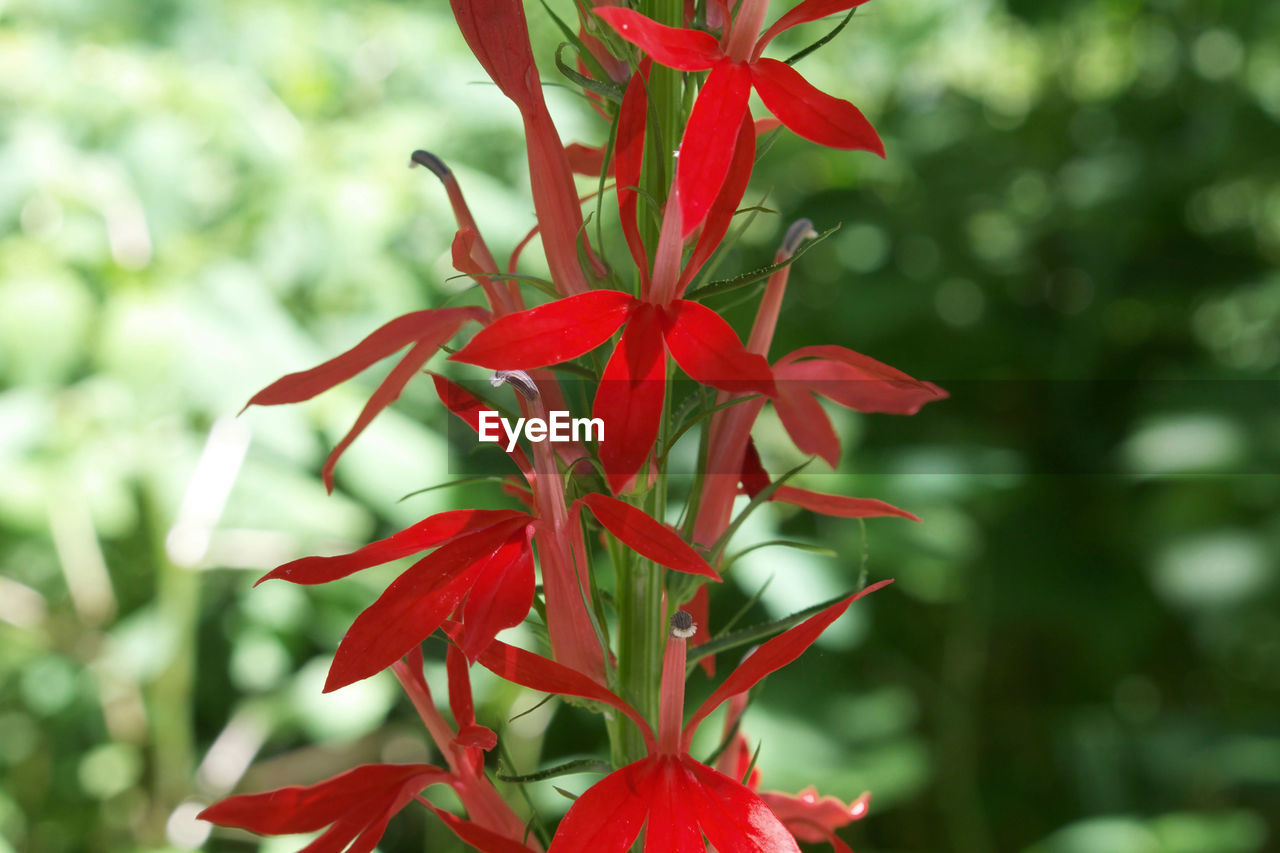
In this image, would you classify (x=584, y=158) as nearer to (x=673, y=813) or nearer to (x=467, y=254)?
(x=467, y=254)

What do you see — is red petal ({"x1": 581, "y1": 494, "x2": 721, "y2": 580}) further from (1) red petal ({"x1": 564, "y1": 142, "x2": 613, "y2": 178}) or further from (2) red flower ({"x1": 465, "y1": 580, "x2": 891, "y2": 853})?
(1) red petal ({"x1": 564, "y1": 142, "x2": 613, "y2": 178})

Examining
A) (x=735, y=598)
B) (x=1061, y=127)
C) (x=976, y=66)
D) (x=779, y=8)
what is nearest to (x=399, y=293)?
(x=735, y=598)

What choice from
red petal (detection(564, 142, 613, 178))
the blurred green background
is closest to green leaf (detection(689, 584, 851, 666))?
red petal (detection(564, 142, 613, 178))

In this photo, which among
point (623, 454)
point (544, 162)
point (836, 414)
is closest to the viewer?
point (623, 454)

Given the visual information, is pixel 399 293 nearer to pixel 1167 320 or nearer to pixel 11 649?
pixel 11 649

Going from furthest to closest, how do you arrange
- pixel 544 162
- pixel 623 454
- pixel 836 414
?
pixel 836 414
pixel 544 162
pixel 623 454

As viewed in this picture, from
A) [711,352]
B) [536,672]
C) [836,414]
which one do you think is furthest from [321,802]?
[836,414]
